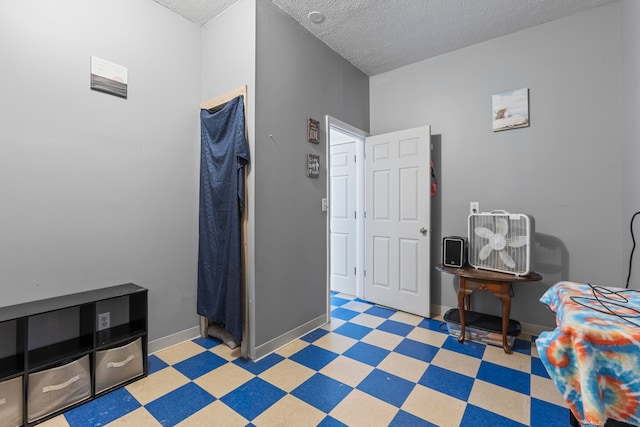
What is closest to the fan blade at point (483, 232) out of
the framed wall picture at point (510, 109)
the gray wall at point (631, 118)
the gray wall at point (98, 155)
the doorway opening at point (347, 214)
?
the gray wall at point (631, 118)

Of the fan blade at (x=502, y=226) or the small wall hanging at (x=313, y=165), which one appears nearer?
the fan blade at (x=502, y=226)

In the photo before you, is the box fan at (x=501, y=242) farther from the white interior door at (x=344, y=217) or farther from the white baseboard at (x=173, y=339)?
the white baseboard at (x=173, y=339)

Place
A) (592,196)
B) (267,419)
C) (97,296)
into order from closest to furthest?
(267,419) → (97,296) → (592,196)

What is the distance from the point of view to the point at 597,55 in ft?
8.11

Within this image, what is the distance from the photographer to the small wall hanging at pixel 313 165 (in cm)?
276

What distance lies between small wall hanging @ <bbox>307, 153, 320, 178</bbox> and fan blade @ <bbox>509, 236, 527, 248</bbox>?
5.97 feet

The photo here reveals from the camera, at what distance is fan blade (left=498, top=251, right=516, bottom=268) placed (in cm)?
247

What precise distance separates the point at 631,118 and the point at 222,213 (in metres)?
3.19

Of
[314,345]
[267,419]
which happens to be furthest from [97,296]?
[314,345]

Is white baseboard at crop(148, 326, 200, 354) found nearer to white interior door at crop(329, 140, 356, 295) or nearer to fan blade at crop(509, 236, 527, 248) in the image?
white interior door at crop(329, 140, 356, 295)

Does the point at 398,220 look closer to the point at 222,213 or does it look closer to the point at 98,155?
the point at 222,213

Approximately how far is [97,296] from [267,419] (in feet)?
4.45

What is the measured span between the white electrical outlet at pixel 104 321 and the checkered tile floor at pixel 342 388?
44 cm

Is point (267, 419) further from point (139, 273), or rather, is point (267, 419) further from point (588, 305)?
point (588, 305)
